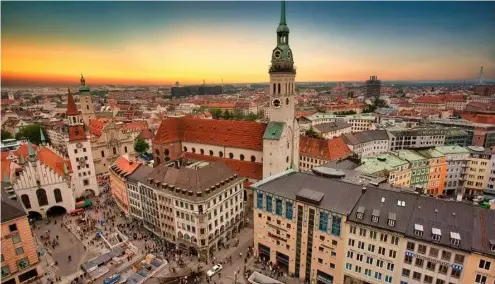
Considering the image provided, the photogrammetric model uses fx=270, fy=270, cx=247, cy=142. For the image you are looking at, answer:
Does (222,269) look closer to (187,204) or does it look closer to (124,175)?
(187,204)

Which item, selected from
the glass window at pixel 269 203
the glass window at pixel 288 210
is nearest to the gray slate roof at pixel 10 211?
the glass window at pixel 269 203

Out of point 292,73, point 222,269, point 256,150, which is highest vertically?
point 292,73

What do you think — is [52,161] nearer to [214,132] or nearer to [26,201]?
[26,201]

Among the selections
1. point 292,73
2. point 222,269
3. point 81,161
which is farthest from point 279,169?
point 81,161

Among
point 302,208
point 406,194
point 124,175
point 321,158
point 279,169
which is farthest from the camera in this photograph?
point 321,158

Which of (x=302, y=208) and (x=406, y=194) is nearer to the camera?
(x=406, y=194)

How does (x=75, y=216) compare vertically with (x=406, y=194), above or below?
below

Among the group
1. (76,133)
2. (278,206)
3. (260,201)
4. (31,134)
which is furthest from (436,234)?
(31,134)
